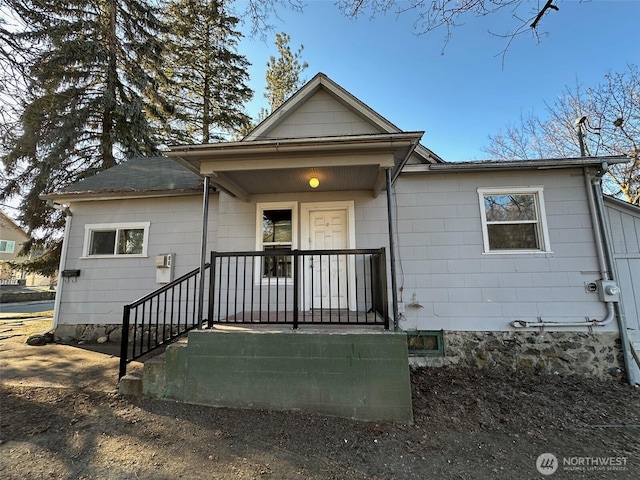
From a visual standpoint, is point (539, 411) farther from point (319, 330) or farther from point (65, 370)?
point (65, 370)

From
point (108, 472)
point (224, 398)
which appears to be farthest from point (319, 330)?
point (108, 472)

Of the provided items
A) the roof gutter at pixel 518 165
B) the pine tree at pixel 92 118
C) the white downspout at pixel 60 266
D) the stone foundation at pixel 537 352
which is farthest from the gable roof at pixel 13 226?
the stone foundation at pixel 537 352

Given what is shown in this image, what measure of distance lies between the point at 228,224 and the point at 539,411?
5513mm

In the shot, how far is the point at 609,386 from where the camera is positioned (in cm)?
425

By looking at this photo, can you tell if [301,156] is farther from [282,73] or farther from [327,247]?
[282,73]

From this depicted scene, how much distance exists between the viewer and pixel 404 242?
16.9 ft

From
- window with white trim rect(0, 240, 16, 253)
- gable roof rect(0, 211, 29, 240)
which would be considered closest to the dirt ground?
gable roof rect(0, 211, 29, 240)

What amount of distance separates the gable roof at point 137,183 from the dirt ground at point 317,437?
3.57m

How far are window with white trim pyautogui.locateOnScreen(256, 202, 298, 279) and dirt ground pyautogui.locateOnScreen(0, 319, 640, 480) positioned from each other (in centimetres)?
257

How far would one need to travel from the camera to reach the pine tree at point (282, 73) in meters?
14.2

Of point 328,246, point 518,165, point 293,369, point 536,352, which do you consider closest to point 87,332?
point 293,369

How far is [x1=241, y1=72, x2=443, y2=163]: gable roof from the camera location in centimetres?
553

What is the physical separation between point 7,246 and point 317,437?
3446 cm

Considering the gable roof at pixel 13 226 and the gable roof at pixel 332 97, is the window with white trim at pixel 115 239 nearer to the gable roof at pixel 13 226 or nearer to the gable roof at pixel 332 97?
the gable roof at pixel 332 97
